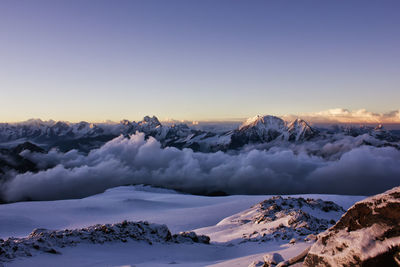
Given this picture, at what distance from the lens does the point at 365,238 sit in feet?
16.8

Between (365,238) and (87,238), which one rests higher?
(365,238)

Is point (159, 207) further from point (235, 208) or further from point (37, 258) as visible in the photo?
point (37, 258)

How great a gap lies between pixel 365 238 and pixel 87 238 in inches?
757

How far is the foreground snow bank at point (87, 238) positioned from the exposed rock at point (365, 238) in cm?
1606

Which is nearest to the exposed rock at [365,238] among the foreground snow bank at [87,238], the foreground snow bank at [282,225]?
the foreground snow bank at [282,225]

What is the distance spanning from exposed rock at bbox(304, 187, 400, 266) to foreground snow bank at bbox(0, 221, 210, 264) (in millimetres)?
16057

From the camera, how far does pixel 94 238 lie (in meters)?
19.2

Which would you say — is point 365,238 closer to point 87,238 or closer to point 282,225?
point 87,238

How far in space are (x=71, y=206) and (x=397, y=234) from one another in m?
89.0

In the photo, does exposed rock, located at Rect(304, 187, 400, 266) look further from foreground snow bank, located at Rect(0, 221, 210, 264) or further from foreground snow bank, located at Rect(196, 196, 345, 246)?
foreground snow bank, located at Rect(0, 221, 210, 264)

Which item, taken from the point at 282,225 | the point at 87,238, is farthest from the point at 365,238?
the point at 282,225

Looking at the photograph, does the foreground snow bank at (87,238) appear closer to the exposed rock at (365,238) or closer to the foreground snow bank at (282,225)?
the foreground snow bank at (282,225)

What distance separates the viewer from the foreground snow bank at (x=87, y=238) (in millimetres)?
15234

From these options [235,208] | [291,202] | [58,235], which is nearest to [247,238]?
[58,235]
